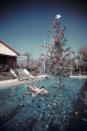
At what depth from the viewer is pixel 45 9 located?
12.4ft

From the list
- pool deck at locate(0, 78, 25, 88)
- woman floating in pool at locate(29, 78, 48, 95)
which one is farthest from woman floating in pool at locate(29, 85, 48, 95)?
pool deck at locate(0, 78, 25, 88)

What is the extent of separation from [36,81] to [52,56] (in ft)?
1.62

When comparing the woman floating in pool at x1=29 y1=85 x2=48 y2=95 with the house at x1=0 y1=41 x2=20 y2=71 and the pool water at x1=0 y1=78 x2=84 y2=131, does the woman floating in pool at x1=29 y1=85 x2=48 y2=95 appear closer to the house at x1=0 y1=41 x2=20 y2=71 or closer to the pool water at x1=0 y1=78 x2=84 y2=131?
the pool water at x1=0 y1=78 x2=84 y2=131

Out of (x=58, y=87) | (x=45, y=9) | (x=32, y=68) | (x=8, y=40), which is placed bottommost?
(x=58, y=87)

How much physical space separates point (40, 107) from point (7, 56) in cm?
112

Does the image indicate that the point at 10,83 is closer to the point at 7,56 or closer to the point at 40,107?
the point at 7,56

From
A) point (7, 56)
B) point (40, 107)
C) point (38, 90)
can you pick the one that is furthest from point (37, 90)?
point (7, 56)

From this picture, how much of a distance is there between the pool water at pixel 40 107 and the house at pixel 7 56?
0.46 metres

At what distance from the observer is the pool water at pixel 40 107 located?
332 cm

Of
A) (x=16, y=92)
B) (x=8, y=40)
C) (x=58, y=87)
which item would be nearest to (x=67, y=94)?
(x=58, y=87)

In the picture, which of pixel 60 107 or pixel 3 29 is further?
pixel 3 29

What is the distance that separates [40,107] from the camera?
361 centimetres

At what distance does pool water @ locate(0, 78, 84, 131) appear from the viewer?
Result: 332 cm

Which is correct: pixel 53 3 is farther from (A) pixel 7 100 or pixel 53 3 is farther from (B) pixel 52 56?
(A) pixel 7 100
